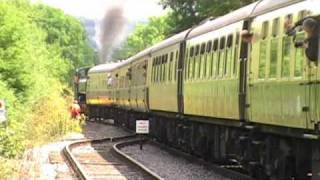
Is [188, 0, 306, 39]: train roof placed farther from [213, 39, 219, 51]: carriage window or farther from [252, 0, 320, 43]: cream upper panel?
[213, 39, 219, 51]: carriage window

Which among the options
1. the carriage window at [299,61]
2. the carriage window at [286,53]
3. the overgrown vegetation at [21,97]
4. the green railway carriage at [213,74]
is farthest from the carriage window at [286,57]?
the overgrown vegetation at [21,97]

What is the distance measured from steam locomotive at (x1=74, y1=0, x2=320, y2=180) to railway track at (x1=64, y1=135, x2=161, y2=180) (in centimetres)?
176

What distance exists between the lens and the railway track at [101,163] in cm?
1788

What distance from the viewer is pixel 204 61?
18844mm

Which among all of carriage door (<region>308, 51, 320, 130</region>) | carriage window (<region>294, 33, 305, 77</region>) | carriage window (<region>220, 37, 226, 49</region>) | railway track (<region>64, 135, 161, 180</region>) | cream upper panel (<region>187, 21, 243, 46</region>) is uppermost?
cream upper panel (<region>187, 21, 243, 46</region>)

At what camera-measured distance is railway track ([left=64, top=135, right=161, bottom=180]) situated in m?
17.9

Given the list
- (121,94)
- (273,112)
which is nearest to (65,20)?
(121,94)

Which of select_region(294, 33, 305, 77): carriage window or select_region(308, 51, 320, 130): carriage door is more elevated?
select_region(294, 33, 305, 77): carriage window

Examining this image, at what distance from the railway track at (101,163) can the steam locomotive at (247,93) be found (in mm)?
1759

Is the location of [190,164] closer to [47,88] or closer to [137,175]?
[137,175]

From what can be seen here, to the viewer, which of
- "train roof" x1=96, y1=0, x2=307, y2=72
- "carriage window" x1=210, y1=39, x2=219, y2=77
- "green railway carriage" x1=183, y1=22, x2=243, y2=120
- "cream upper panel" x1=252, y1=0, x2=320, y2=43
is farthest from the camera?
"carriage window" x1=210, y1=39, x2=219, y2=77

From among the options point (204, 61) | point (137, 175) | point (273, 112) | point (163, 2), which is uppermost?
point (163, 2)

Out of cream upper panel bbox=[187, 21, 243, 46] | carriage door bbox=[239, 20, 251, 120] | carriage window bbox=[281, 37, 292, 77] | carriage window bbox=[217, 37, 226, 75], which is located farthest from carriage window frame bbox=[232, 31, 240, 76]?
carriage window bbox=[281, 37, 292, 77]

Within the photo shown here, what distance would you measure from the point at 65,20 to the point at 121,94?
2660 inches
